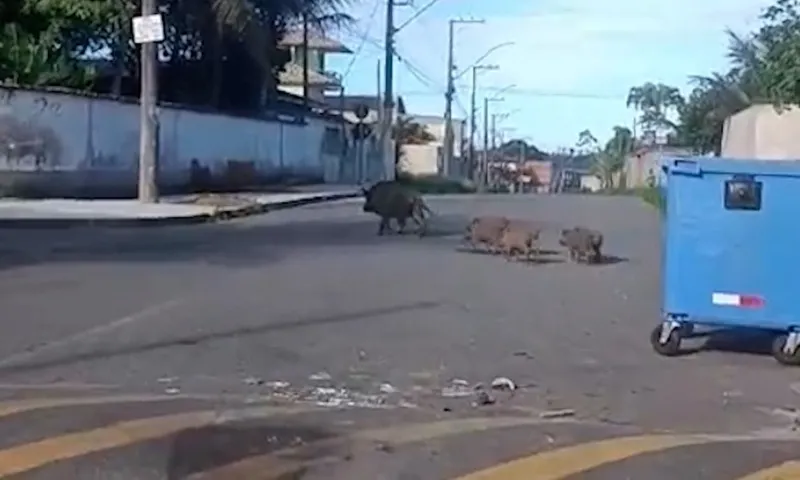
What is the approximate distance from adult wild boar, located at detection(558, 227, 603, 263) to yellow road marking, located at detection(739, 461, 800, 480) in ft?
44.9

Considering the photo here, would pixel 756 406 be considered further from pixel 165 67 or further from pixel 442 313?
pixel 165 67

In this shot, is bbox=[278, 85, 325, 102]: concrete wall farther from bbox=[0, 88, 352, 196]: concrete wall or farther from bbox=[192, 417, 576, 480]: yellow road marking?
bbox=[192, 417, 576, 480]: yellow road marking

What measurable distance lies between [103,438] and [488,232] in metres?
14.5

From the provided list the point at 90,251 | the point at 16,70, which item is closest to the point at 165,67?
the point at 16,70

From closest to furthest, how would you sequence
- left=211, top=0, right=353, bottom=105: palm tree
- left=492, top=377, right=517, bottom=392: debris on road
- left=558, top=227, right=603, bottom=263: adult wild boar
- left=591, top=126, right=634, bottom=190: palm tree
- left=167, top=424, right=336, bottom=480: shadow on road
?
left=167, top=424, right=336, bottom=480: shadow on road, left=492, top=377, right=517, bottom=392: debris on road, left=558, top=227, right=603, bottom=263: adult wild boar, left=211, top=0, right=353, bottom=105: palm tree, left=591, top=126, right=634, bottom=190: palm tree

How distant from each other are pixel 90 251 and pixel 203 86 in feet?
103

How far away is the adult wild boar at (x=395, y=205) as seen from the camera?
2639cm

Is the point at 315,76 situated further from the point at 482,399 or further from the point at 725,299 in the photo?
the point at 482,399

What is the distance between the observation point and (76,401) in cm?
902

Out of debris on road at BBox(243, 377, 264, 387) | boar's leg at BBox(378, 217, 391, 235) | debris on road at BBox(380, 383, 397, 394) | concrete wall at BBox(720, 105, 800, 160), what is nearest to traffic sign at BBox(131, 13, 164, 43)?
boar's leg at BBox(378, 217, 391, 235)

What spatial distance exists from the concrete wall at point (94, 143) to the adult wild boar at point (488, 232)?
1420 cm

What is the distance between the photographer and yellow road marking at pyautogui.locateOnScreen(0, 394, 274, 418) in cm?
870

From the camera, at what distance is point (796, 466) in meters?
7.87

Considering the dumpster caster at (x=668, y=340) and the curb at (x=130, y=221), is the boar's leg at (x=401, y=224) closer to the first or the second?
the curb at (x=130, y=221)
